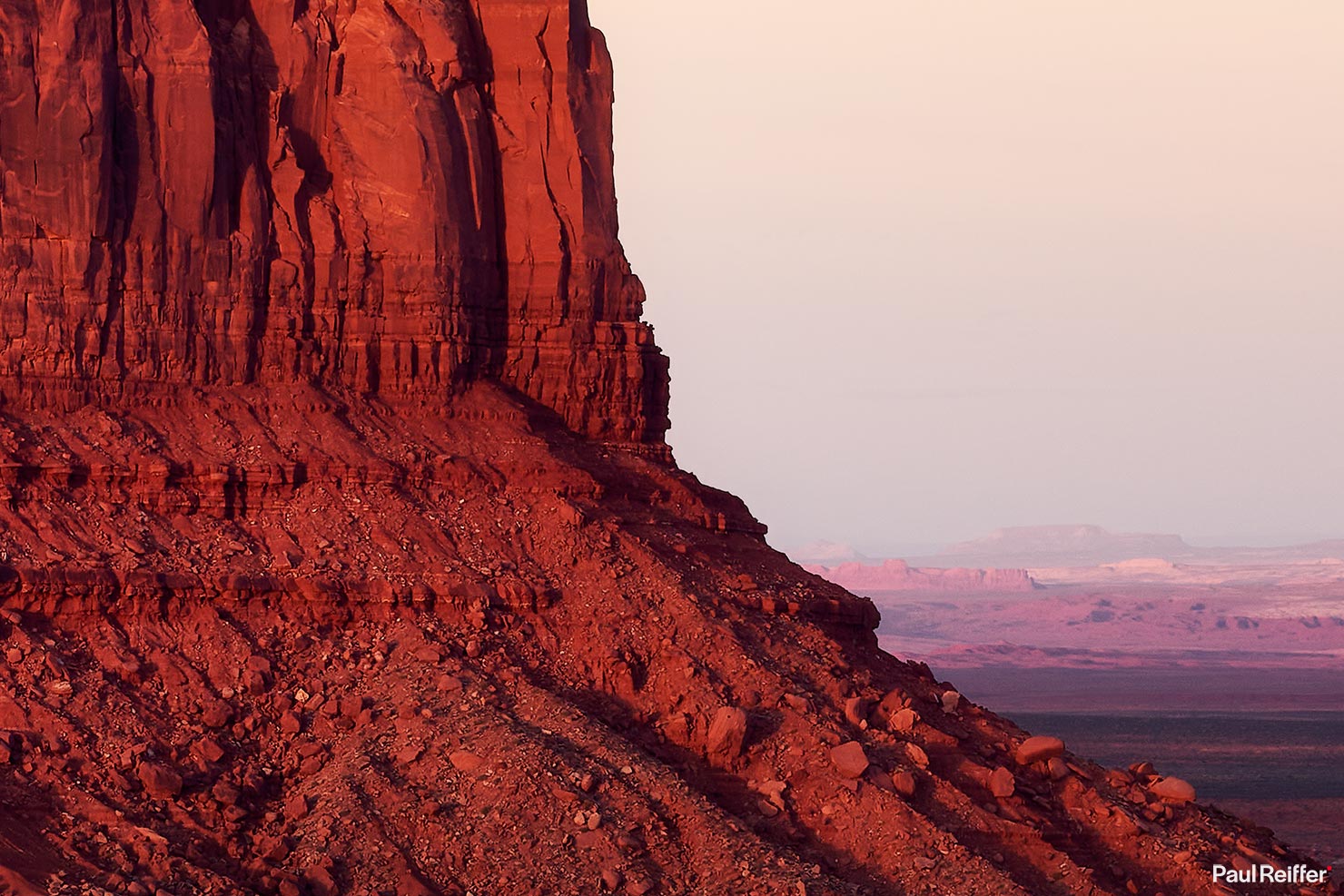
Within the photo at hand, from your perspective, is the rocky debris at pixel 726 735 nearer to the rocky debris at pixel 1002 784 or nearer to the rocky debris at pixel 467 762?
the rocky debris at pixel 467 762

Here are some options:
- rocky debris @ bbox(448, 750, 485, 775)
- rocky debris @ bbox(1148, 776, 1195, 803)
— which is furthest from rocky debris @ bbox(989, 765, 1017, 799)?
rocky debris @ bbox(448, 750, 485, 775)

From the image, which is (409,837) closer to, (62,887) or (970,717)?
(62,887)

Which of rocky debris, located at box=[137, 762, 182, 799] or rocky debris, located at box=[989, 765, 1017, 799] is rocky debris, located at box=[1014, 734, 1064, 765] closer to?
rocky debris, located at box=[989, 765, 1017, 799]

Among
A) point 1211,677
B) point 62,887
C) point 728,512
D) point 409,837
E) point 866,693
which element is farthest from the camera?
point 1211,677

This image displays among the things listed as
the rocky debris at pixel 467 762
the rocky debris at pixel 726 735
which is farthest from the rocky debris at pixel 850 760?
the rocky debris at pixel 467 762

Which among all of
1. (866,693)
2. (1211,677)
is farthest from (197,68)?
(1211,677)

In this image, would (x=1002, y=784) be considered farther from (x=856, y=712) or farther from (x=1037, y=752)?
(x=856, y=712)

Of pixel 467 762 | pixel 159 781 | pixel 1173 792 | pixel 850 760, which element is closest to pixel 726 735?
pixel 850 760
